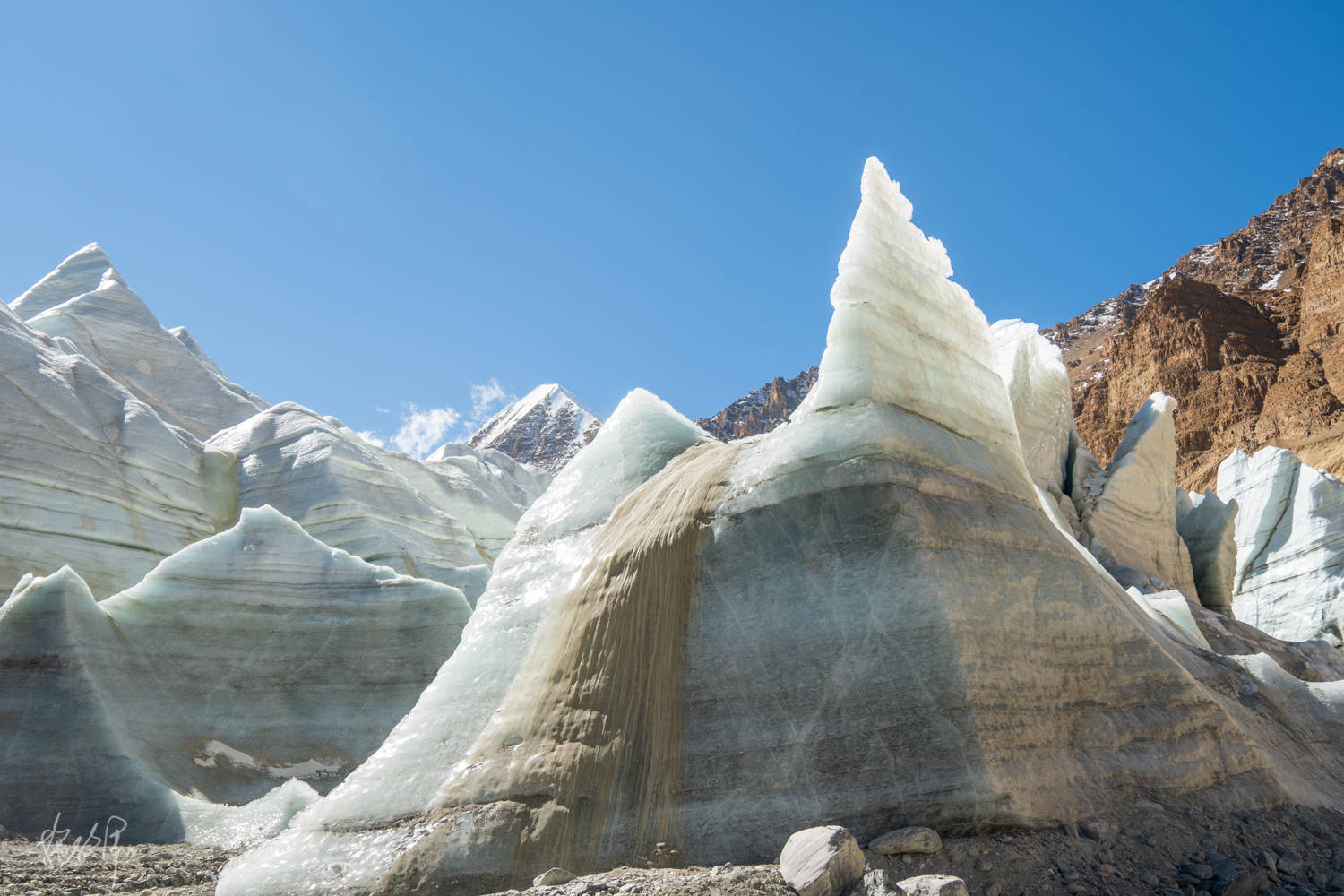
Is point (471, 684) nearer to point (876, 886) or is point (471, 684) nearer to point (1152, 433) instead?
point (876, 886)

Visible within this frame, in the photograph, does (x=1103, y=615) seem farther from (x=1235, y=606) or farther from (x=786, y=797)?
(x=1235, y=606)

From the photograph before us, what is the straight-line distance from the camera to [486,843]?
4207mm

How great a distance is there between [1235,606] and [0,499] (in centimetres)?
2268

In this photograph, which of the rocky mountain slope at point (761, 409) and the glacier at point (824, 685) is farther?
the rocky mountain slope at point (761, 409)

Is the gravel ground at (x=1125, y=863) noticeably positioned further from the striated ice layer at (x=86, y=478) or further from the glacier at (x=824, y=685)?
the striated ice layer at (x=86, y=478)

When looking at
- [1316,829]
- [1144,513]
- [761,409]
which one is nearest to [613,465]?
[1316,829]

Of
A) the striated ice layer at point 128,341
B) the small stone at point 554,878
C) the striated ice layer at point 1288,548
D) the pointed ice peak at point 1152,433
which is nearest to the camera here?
the small stone at point 554,878

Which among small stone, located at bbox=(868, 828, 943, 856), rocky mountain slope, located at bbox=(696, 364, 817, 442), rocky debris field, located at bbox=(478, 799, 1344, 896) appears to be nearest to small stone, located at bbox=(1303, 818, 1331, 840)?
rocky debris field, located at bbox=(478, 799, 1344, 896)

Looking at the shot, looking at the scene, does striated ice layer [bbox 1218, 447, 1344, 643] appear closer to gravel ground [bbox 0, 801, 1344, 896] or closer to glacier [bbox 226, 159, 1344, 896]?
glacier [bbox 226, 159, 1344, 896]

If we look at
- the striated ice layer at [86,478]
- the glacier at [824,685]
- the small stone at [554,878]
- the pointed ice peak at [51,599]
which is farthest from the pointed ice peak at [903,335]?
the striated ice layer at [86,478]

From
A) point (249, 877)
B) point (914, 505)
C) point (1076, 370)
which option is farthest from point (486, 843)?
point (1076, 370)

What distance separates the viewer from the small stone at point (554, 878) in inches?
151

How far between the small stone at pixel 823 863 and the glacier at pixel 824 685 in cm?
40

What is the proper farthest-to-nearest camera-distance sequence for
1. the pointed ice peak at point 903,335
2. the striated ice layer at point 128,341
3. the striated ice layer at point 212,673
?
the striated ice layer at point 128,341, the striated ice layer at point 212,673, the pointed ice peak at point 903,335
